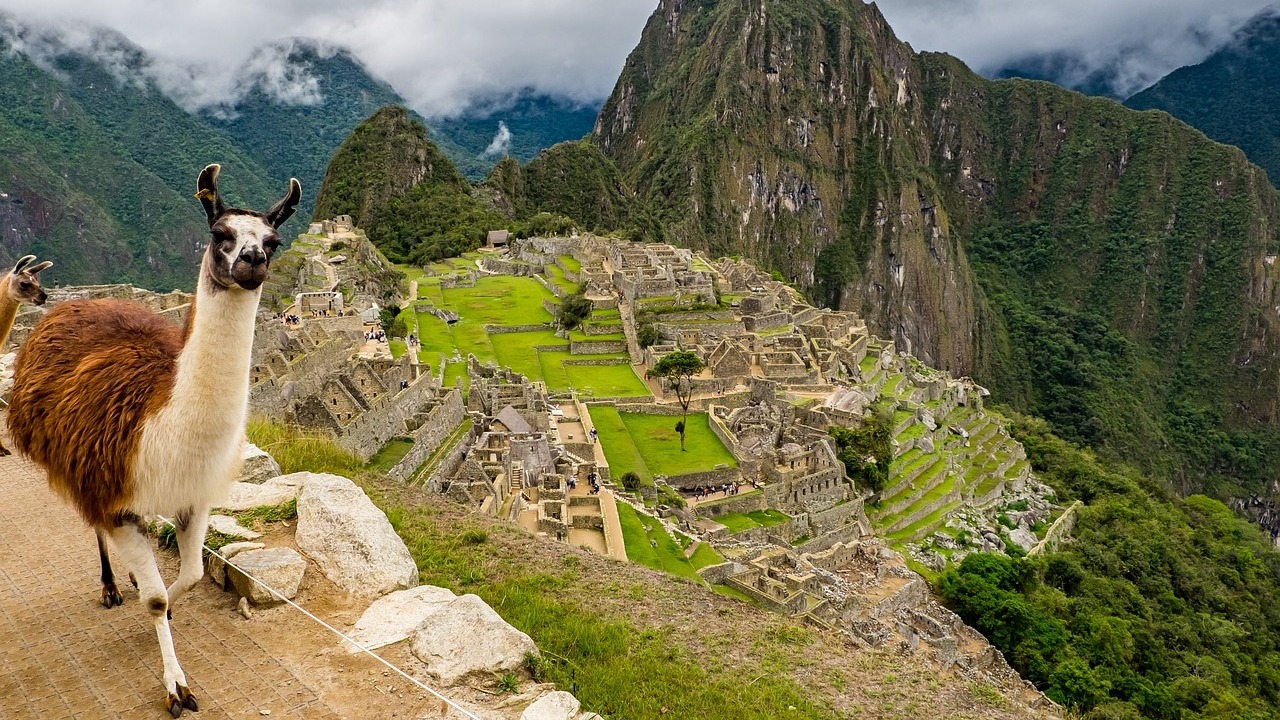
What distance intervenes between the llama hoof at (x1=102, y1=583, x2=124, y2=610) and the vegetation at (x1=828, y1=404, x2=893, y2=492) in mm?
24354

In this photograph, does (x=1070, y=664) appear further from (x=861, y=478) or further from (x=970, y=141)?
(x=970, y=141)

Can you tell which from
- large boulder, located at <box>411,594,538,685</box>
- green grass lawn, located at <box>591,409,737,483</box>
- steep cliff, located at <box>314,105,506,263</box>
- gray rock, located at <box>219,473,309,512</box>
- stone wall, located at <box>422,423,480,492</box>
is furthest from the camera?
steep cliff, located at <box>314,105,506,263</box>

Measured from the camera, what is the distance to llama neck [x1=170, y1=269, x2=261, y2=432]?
3516 millimetres

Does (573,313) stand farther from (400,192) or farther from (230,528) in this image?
(400,192)

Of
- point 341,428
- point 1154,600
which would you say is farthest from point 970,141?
point 341,428

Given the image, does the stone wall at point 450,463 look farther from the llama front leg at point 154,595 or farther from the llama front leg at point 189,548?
the llama front leg at point 154,595

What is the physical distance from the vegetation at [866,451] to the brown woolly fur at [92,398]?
24.8 metres

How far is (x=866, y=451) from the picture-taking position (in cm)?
2744

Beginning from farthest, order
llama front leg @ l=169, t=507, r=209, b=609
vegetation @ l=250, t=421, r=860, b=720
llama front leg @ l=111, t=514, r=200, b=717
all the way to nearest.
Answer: vegetation @ l=250, t=421, r=860, b=720 < llama front leg @ l=169, t=507, r=209, b=609 < llama front leg @ l=111, t=514, r=200, b=717

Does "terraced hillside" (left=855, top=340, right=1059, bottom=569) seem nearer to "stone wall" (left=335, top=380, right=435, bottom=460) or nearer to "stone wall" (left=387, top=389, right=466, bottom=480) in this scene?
"stone wall" (left=387, top=389, right=466, bottom=480)

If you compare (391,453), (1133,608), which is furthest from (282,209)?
(1133,608)

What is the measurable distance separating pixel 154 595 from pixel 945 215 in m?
153

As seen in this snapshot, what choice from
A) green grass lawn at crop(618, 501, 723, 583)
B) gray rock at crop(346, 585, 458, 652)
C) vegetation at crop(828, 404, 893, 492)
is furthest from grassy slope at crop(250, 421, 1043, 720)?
vegetation at crop(828, 404, 893, 492)

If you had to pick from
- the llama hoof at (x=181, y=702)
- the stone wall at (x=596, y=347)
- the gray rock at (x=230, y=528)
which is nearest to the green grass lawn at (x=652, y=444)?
the stone wall at (x=596, y=347)
